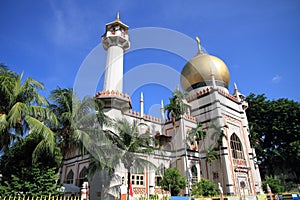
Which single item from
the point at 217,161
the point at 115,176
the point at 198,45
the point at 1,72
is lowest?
the point at 115,176

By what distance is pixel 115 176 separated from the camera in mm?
14570

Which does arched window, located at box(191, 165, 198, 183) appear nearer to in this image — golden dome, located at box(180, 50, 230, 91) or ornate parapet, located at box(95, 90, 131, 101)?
ornate parapet, located at box(95, 90, 131, 101)

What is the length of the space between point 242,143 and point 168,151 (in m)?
10.4

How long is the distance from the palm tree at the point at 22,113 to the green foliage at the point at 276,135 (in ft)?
81.1

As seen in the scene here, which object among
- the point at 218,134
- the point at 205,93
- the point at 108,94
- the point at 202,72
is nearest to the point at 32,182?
the point at 108,94

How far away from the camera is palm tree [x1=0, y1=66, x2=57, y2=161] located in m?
10.1

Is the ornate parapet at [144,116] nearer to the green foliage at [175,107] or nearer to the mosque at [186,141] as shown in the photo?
the mosque at [186,141]

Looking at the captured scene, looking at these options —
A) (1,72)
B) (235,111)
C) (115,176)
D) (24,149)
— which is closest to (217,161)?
(235,111)

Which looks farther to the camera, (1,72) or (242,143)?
(242,143)

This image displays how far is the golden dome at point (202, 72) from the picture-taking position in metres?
28.5

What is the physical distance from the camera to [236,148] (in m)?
24.1

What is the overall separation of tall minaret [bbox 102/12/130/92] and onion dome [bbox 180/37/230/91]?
11.0m

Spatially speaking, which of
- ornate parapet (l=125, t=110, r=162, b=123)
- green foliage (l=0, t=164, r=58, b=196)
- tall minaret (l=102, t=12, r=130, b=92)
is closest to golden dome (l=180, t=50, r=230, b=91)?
ornate parapet (l=125, t=110, r=162, b=123)

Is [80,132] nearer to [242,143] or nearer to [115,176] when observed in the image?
[115,176]
